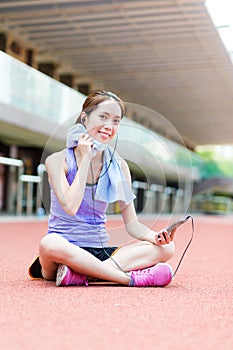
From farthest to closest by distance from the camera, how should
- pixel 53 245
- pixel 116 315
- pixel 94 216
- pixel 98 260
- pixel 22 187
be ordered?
pixel 22 187, pixel 94 216, pixel 98 260, pixel 53 245, pixel 116 315

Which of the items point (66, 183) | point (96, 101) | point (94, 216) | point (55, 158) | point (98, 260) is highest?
point (96, 101)

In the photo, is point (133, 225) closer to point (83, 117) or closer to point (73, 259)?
point (73, 259)

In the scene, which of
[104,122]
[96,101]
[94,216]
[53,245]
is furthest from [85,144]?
[53,245]

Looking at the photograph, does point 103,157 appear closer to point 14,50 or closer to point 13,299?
point 13,299

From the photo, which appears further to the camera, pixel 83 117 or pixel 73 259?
pixel 83 117

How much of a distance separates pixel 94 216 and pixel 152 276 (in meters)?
0.58

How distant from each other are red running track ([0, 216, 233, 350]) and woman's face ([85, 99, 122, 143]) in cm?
67

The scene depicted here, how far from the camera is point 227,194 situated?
5569cm

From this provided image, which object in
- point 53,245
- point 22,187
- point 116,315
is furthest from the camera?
point 22,187

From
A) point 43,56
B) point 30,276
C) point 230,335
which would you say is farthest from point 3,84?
point 230,335

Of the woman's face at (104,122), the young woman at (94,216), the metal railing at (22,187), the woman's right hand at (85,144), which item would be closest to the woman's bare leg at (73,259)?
the young woman at (94,216)

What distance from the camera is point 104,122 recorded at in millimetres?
4285

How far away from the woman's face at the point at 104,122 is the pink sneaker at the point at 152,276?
96 cm

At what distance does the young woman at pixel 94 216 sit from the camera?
4.22 m
